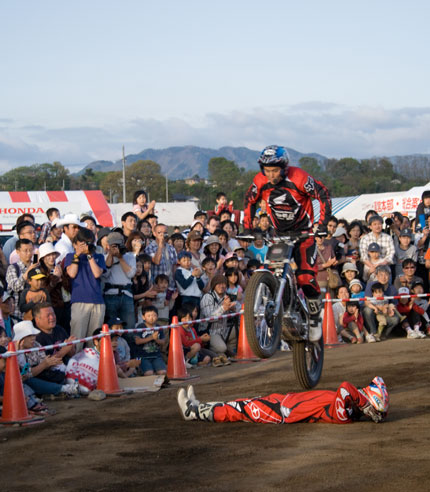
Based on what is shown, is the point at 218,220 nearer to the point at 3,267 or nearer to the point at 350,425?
the point at 3,267

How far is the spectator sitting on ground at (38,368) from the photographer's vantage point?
968cm

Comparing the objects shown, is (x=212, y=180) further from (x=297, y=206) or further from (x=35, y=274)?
(x=297, y=206)

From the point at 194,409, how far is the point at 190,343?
4.76 metres

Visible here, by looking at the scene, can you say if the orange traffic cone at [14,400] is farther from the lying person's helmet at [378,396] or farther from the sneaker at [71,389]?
the lying person's helmet at [378,396]

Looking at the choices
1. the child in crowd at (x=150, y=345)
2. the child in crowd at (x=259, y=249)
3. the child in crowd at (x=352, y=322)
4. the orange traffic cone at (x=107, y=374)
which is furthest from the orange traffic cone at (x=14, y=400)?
the child in crowd at (x=352, y=322)

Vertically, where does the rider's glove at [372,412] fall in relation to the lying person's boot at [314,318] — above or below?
below

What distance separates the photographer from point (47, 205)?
26016 millimetres

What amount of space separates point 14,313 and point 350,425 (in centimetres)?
533

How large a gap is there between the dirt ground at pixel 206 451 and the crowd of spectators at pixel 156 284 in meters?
1.18

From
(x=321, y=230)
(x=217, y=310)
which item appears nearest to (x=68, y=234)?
(x=217, y=310)

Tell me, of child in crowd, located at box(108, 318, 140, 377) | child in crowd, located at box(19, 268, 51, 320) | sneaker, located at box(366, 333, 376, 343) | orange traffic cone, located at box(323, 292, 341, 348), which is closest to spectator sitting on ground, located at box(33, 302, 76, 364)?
child in crowd, located at box(19, 268, 51, 320)

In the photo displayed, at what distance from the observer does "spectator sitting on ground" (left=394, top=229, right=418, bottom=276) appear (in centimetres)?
1683

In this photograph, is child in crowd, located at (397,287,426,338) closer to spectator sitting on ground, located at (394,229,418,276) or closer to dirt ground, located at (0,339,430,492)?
spectator sitting on ground, located at (394,229,418,276)

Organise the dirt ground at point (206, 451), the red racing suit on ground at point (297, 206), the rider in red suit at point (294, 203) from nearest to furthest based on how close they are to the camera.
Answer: the dirt ground at point (206, 451), the rider in red suit at point (294, 203), the red racing suit on ground at point (297, 206)
